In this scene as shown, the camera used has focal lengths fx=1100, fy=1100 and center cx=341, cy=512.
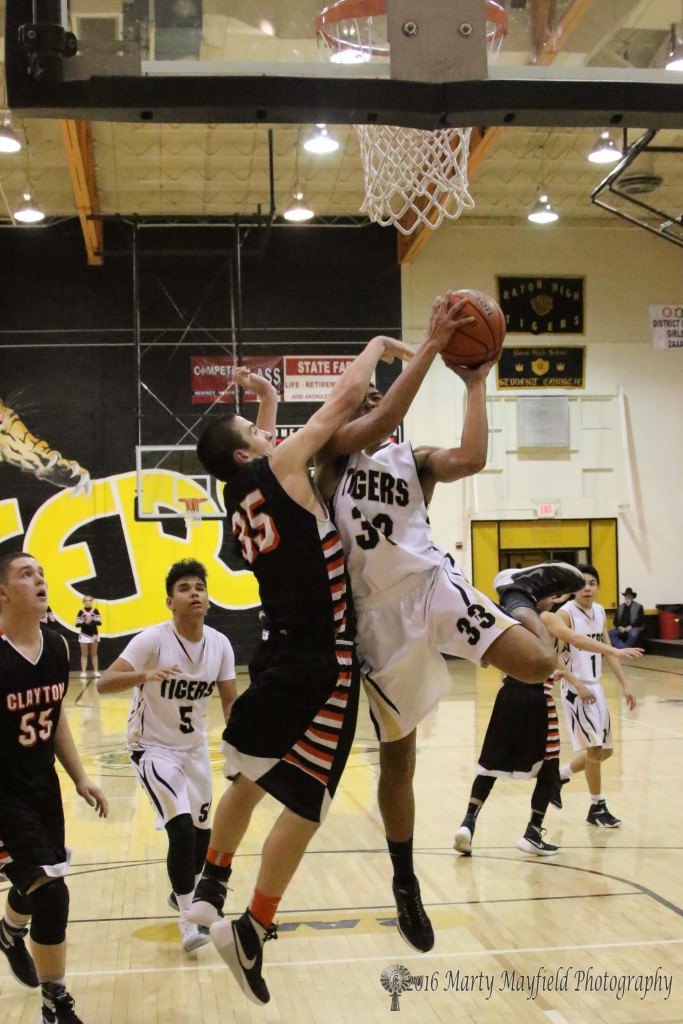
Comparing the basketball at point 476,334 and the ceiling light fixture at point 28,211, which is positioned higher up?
the ceiling light fixture at point 28,211

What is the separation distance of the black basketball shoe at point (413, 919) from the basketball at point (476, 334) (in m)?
1.79

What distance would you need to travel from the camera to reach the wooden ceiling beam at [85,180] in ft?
47.7

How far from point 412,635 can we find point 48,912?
5.52ft

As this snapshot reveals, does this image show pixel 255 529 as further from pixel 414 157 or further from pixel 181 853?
pixel 414 157

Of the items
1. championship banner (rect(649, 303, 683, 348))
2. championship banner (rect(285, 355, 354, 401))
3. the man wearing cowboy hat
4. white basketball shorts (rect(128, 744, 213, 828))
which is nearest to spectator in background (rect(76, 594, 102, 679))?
championship banner (rect(285, 355, 354, 401))

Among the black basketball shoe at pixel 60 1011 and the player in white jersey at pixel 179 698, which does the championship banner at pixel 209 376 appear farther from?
the black basketball shoe at pixel 60 1011

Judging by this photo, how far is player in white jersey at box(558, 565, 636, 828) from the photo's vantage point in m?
7.35

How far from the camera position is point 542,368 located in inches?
794

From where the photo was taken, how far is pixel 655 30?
13.1 ft

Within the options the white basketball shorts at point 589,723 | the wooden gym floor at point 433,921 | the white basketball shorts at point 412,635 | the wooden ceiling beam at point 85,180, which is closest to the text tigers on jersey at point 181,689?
the wooden gym floor at point 433,921

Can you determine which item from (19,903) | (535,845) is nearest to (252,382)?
(19,903)

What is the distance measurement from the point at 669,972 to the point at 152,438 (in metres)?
15.5

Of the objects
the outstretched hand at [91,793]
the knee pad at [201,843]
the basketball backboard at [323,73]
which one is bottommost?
the knee pad at [201,843]

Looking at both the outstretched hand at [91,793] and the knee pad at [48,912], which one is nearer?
the knee pad at [48,912]
